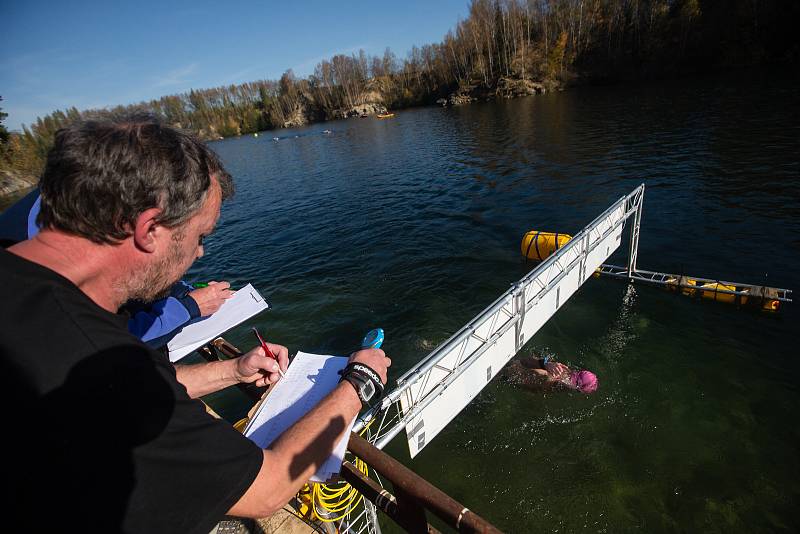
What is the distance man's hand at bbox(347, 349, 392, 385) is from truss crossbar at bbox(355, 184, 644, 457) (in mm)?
870

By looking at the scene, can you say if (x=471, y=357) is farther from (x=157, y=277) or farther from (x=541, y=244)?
(x=541, y=244)

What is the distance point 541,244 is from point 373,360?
1130cm

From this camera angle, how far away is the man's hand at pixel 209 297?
4117 mm

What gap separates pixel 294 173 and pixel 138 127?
122 feet

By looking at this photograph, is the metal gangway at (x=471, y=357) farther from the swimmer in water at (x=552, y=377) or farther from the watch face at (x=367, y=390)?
the swimmer in water at (x=552, y=377)

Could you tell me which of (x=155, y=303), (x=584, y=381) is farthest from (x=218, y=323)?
(x=584, y=381)

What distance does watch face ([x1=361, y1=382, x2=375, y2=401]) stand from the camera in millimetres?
2074

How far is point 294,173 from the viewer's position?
119 feet

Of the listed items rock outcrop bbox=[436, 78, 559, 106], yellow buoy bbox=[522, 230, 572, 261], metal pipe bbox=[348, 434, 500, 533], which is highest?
rock outcrop bbox=[436, 78, 559, 106]

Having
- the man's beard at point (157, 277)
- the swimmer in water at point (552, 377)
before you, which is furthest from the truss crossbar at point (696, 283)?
the man's beard at point (157, 277)

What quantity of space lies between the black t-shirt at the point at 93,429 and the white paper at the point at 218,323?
244cm

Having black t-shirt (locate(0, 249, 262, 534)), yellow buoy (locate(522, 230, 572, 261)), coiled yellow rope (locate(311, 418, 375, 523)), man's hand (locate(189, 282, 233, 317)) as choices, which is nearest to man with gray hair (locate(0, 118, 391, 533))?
black t-shirt (locate(0, 249, 262, 534))

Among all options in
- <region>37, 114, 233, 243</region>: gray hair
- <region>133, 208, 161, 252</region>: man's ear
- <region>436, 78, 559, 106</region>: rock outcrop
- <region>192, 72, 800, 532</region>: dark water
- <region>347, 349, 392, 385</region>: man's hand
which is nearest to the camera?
<region>37, 114, 233, 243</region>: gray hair

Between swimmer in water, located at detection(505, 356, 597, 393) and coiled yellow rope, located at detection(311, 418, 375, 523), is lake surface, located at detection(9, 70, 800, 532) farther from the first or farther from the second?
coiled yellow rope, located at detection(311, 418, 375, 523)
